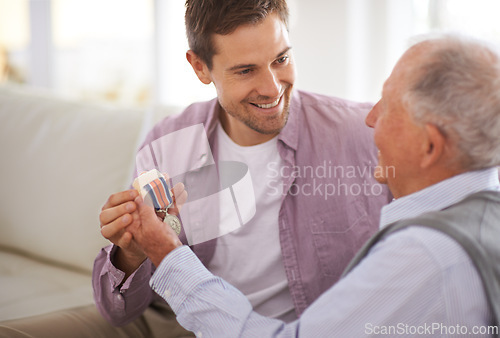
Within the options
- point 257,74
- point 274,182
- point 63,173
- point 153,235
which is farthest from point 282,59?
point 63,173

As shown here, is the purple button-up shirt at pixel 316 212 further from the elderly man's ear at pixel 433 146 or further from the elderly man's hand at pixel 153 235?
the elderly man's ear at pixel 433 146

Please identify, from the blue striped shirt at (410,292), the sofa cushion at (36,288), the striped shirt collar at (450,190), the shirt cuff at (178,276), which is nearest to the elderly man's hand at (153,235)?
the shirt cuff at (178,276)

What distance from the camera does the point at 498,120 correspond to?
88 centimetres

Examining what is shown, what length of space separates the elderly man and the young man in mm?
406

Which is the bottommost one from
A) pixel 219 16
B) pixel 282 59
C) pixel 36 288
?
pixel 36 288

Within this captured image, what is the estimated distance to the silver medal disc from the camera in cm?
121

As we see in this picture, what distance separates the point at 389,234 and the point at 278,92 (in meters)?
0.65

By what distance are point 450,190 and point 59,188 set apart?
1.43 metres

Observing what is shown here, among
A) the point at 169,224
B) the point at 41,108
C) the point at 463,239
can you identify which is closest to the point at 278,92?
the point at 169,224

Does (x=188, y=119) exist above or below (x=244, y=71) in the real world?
below

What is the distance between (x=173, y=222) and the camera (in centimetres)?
122

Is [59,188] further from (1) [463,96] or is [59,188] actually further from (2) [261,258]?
(1) [463,96]

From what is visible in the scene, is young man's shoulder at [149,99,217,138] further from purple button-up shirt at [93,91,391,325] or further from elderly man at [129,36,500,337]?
elderly man at [129,36,500,337]

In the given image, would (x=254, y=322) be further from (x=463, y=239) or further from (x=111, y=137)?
(x=111, y=137)
